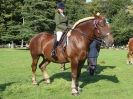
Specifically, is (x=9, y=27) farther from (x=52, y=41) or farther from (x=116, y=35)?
(x=52, y=41)

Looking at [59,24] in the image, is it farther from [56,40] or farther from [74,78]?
[74,78]

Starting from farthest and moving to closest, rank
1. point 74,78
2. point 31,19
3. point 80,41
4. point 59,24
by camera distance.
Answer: point 31,19 < point 59,24 < point 74,78 < point 80,41

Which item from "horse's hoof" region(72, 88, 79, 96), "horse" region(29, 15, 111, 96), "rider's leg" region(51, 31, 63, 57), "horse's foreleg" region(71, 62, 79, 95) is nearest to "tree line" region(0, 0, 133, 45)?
"rider's leg" region(51, 31, 63, 57)

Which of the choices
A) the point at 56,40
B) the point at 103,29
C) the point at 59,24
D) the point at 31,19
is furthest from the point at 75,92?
the point at 31,19

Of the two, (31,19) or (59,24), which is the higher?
(59,24)

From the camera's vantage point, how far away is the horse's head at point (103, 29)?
13.2 meters

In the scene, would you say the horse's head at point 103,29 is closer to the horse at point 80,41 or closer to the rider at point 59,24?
the horse at point 80,41

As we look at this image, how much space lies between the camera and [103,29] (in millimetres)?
13414

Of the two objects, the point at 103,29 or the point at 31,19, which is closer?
the point at 103,29

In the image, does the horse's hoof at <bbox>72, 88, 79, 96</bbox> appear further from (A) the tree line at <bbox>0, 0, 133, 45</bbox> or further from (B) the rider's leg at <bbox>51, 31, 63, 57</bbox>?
(A) the tree line at <bbox>0, 0, 133, 45</bbox>

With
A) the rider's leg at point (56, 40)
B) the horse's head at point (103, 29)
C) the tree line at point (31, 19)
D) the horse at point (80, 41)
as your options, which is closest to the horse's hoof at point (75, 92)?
the horse at point (80, 41)

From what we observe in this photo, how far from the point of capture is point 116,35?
311 feet

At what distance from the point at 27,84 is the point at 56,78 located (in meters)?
2.16

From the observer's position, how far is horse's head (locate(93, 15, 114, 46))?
1324cm
